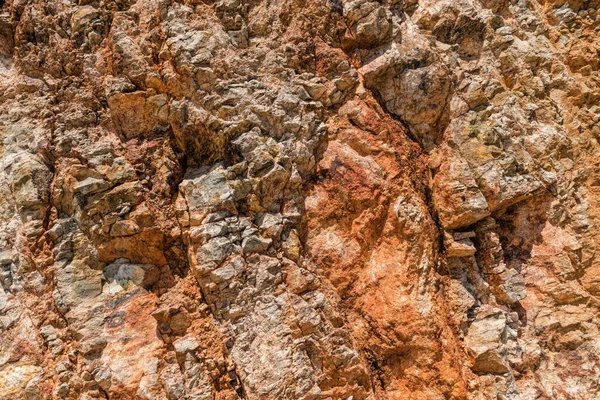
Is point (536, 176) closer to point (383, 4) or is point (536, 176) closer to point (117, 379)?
point (383, 4)

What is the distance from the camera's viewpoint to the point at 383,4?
25.3 feet

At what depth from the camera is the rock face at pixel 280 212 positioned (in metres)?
6.07

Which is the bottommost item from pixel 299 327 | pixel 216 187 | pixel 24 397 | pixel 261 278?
pixel 24 397

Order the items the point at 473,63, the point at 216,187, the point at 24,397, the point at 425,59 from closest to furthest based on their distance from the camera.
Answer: the point at 24,397, the point at 216,187, the point at 425,59, the point at 473,63

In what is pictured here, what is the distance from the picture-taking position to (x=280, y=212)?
259 inches

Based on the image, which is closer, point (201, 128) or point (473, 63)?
point (201, 128)

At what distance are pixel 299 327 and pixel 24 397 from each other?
387cm

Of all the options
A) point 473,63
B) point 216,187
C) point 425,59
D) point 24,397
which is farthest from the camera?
point 473,63

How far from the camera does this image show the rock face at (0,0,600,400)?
607cm

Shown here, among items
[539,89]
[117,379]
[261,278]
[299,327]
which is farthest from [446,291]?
[117,379]

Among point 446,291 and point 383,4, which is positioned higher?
point 383,4

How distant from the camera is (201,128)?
6.64 m

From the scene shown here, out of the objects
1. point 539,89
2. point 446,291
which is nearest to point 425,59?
point 539,89

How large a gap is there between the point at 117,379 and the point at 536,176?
7.31 m
